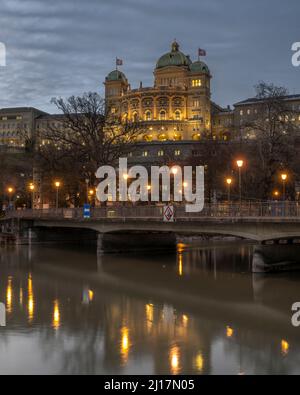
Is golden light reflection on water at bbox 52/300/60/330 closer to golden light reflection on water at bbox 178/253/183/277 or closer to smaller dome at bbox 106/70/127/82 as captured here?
golden light reflection on water at bbox 178/253/183/277

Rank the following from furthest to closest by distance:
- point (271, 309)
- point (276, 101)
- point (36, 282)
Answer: point (276, 101)
point (36, 282)
point (271, 309)

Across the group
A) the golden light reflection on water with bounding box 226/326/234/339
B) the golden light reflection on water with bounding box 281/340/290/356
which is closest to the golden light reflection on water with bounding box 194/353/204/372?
the golden light reflection on water with bounding box 281/340/290/356

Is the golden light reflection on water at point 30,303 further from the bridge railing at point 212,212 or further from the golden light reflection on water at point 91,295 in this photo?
the bridge railing at point 212,212

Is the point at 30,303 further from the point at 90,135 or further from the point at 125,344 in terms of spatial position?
the point at 90,135

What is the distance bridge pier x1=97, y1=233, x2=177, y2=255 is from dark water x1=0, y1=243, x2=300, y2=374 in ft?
29.3

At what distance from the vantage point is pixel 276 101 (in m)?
51.8

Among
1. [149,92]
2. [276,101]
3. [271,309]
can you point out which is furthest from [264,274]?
[149,92]

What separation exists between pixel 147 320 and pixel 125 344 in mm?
4594

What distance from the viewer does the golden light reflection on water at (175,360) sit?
1642 centimetres

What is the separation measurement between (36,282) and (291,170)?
30.8 m

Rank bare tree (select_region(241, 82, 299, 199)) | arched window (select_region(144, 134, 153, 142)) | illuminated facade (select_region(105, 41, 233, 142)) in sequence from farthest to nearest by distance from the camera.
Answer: illuminated facade (select_region(105, 41, 233, 142)) < arched window (select_region(144, 134, 153, 142)) < bare tree (select_region(241, 82, 299, 199))

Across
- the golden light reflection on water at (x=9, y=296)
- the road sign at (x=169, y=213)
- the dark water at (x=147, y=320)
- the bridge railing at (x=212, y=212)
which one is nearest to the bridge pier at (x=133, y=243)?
the bridge railing at (x=212, y=212)

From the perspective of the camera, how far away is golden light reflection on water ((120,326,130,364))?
18070 mm
